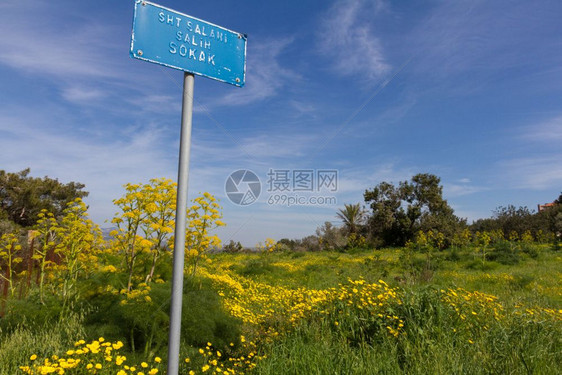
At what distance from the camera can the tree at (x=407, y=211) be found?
89.0ft

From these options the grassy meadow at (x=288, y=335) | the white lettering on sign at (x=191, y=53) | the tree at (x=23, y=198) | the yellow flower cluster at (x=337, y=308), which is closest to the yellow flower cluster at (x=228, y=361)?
the grassy meadow at (x=288, y=335)

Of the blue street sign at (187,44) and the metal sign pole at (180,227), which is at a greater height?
the blue street sign at (187,44)

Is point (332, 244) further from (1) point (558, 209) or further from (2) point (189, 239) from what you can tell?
(2) point (189, 239)

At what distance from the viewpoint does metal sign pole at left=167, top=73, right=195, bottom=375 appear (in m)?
1.92

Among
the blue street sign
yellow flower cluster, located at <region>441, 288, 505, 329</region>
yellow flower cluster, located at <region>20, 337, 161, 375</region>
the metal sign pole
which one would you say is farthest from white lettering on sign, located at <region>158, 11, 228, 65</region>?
yellow flower cluster, located at <region>441, 288, 505, 329</region>

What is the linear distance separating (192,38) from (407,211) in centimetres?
Result: 2786

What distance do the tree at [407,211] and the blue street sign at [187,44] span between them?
26.7 meters

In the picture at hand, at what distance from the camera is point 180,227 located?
199 cm

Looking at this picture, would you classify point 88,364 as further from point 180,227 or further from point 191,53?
point 191,53

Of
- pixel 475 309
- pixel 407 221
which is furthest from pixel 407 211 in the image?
pixel 475 309

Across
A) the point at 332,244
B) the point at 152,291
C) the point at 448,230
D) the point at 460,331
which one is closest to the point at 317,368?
the point at 460,331

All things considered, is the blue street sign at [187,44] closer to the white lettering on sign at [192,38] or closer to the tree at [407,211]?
the white lettering on sign at [192,38]

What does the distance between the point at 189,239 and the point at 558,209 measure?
3255 centimetres

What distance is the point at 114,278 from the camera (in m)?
4.73
